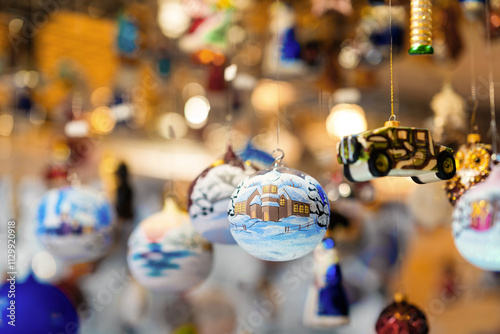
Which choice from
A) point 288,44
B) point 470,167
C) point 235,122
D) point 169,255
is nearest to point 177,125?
point 235,122

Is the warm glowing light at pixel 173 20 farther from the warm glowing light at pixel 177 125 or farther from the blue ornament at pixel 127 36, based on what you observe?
the warm glowing light at pixel 177 125

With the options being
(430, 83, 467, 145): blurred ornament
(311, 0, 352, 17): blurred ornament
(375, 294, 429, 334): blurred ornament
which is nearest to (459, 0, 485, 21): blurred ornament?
(430, 83, 467, 145): blurred ornament

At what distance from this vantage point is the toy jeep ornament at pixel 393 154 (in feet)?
3.97

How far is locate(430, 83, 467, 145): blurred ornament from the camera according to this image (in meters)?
1.86

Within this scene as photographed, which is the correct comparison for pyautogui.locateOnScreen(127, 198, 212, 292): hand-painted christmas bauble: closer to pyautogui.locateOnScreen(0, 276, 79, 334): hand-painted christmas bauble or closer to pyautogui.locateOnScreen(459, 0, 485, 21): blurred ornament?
pyautogui.locateOnScreen(0, 276, 79, 334): hand-painted christmas bauble

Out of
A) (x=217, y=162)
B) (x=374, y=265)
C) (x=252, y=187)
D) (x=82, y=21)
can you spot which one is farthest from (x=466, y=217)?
(x=82, y=21)

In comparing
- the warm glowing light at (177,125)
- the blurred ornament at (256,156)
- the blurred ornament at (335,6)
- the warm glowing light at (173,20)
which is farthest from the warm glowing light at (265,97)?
the blurred ornament at (256,156)

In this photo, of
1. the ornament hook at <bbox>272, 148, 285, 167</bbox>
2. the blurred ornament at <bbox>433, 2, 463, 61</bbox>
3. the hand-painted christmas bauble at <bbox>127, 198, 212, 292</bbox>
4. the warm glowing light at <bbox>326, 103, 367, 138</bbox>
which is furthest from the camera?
the warm glowing light at <bbox>326, 103, 367, 138</bbox>

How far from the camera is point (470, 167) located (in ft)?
4.78

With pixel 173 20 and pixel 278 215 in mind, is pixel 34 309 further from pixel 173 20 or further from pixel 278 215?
pixel 173 20

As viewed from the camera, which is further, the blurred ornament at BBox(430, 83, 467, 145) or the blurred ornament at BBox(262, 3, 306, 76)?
the blurred ornament at BBox(262, 3, 306, 76)

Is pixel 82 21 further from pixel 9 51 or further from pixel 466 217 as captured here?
pixel 466 217

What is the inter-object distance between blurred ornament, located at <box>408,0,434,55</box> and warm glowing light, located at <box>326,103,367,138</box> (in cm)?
154

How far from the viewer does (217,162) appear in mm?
1611
